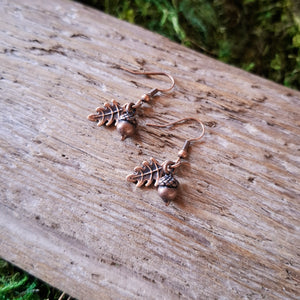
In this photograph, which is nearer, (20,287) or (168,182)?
(168,182)

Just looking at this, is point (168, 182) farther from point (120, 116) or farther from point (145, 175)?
point (120, 116)

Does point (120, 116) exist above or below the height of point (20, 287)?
above

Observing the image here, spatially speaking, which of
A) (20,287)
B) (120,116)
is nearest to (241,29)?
(120,116)

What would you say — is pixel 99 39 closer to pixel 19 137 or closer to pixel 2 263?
pixel 19 137

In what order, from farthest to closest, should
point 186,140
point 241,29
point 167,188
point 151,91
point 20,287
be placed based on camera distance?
point 241,29 → point 151,91 → point 186,140 → point 20,287 → point 167,188

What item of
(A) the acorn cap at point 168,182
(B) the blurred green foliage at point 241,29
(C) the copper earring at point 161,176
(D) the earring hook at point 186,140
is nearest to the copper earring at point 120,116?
(D) the earring hook at point 186,140

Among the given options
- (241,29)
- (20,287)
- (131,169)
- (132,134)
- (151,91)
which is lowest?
(20,287)
